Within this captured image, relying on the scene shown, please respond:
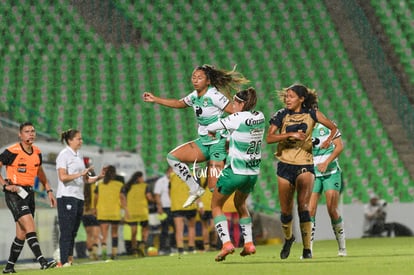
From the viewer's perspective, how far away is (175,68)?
29766 millimetres

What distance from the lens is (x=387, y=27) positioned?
101ft

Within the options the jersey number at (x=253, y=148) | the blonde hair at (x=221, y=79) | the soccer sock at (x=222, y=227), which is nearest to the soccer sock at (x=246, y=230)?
the soccer sock at (x=222, y=227)

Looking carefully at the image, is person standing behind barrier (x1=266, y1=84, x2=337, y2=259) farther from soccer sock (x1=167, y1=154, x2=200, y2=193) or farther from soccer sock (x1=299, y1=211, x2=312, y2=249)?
soccer sock (x1=167, y1=154, x2=200, y2=193)

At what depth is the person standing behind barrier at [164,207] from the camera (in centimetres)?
2127

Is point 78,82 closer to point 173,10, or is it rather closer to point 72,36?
point 72,36

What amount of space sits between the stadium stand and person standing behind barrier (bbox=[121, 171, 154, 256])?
4.90 meters

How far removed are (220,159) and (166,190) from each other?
28.2ft

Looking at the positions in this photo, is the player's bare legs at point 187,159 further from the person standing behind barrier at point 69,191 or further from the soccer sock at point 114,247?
the soccer sock at point 114,247

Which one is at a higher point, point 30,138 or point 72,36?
point 72,36

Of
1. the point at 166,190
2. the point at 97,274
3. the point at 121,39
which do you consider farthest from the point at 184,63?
the point at 97,274

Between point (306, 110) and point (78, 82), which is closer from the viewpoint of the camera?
point (306, 110)

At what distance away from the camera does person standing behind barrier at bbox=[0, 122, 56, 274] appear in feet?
43.5

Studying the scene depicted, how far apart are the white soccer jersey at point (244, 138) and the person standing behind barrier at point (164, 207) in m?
9.37

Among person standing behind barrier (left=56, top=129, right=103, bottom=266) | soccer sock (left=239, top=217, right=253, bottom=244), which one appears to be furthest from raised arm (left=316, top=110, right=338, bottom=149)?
person standing behind barrier (left=56, top=129, right=103, bottom=266)
